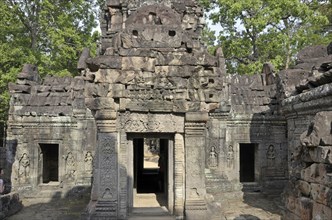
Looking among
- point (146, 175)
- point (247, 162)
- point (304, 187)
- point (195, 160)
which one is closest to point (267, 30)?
point (247, 162)

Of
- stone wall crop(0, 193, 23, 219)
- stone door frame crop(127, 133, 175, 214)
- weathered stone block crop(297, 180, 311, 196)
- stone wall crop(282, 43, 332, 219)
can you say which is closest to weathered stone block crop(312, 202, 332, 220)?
stone wall crop(282, 43, 332, 219)

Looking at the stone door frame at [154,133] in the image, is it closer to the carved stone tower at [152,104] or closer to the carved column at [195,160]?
the carved stone tower at [152,104]

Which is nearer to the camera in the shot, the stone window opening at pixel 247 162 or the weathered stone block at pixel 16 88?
the weathered stone block at pixel 16 88

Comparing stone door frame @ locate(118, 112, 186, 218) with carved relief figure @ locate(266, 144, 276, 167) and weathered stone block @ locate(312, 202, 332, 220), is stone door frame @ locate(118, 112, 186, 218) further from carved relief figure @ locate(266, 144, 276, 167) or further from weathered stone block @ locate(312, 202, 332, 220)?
carved relief figure @ locate(266, 144, 276, 167)

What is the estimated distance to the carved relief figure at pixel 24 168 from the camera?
485 inches

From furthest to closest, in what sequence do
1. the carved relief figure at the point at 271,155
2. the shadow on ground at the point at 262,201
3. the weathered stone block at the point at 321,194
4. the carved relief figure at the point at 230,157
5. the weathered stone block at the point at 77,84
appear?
the weathered stone block at the point at 77,84, the carved relief figure at the point at 271,155, the carved relief figure at the point at 230,157, the shadow on ground at the point at 262,201, the weathered stone block at the point at 321,194

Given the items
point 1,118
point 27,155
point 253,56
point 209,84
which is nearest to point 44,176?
point 27,155

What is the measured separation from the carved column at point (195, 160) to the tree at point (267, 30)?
1218 centimetres

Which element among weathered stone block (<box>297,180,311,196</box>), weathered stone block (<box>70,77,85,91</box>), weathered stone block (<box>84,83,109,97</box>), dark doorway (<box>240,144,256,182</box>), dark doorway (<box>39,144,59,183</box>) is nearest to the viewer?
weathered stone block (<box>297,180,311,196</box>)

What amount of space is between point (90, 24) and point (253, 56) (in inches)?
401

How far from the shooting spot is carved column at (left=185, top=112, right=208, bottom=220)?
785 cm

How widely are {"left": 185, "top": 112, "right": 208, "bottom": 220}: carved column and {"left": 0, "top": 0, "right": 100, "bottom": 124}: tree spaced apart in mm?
12786

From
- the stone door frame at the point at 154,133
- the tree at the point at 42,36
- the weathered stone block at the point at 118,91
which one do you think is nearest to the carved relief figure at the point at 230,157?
the stone door frame at the point at 154,133

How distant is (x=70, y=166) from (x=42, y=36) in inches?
462
